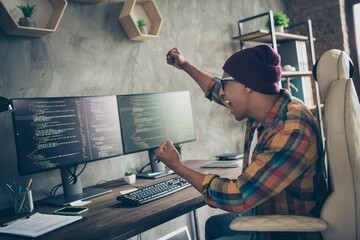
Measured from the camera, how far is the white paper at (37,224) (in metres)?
1.21

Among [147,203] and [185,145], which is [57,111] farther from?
[185,145]

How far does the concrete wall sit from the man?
37.3 inches

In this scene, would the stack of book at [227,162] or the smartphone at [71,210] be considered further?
the stack of book at [227,162]

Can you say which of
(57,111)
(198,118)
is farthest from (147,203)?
(198,118)

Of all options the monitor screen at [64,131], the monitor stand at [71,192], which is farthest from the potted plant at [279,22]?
the monitor stand at [71,192]

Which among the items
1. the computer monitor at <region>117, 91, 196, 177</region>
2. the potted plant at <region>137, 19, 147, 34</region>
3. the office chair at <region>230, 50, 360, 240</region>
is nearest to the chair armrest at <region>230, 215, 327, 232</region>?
the office chair at <region>230, 50, 360, 240</region>

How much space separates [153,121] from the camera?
2.11m

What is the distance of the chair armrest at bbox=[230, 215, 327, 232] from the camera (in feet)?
3.68

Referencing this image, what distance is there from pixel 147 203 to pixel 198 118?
4.85ft

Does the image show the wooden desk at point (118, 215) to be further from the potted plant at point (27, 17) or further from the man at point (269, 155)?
the potted plant at point (27, 17)

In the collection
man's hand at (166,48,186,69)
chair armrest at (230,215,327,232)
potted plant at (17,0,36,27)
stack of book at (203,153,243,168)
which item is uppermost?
potted plant at (17,0,36,27)

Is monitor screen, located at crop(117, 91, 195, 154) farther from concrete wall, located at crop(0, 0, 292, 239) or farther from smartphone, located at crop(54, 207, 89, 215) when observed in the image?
smartphone, located at crop(54, 207, 89, 215)

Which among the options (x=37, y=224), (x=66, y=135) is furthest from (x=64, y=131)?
(x=37, y=224)

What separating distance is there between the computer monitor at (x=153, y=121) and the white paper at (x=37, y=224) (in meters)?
0.66
